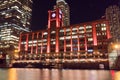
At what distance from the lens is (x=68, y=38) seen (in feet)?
412

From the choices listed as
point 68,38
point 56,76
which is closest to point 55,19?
point 68,38

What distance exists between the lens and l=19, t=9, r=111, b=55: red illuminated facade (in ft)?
374

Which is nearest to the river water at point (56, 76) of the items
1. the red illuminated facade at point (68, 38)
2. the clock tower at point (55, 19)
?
the red illuminated facade at point (68, 38)

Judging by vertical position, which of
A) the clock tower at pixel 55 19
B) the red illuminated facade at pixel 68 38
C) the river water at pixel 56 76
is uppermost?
the clock tower at pixel 55 19

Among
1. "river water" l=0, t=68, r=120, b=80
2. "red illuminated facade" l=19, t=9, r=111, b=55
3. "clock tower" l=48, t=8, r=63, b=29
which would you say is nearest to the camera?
"river water" l=0, t=68, r=120, b=80

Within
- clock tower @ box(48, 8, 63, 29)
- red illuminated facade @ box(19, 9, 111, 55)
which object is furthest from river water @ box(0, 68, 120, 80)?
clock tower @ box(48, 8, 63, 29)

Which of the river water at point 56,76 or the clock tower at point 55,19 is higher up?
the clock tower at point 55,19

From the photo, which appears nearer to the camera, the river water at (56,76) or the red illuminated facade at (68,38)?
the river water at (56,76)

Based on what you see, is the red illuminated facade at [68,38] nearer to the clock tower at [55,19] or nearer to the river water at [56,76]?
the clock tower at [55,19]

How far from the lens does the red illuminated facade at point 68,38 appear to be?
4486 inches

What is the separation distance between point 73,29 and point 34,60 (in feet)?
121

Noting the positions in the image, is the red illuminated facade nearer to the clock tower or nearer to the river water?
the clock tower

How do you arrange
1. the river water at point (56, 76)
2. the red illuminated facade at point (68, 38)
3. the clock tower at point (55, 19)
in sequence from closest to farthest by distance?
the river water at point (56, 76) < the red illuminated facade at point (68, 38) < the clock tower at point (55, 19)

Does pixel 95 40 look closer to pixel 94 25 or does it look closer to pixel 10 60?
pixel 94 25
